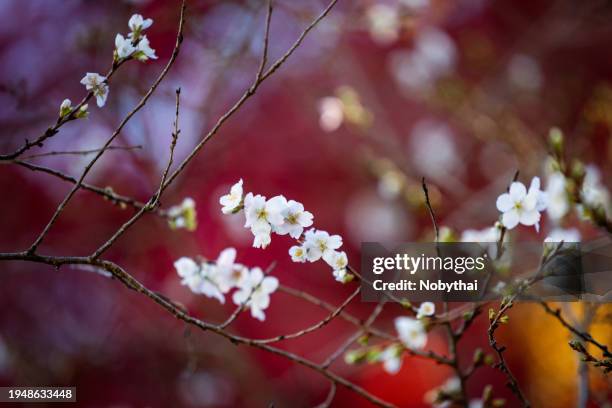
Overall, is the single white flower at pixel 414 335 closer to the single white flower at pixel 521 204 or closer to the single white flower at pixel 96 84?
the single white flower at pixel 521 204

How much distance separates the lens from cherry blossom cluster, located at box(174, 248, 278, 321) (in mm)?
1435

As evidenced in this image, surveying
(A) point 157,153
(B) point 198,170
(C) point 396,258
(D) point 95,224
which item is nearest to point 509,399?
(C) point 396,258

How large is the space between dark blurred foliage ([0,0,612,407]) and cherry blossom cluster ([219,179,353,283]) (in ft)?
4.49

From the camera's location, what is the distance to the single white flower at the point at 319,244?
118 centimetres

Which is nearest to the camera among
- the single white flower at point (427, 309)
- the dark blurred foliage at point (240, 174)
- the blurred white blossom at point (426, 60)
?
the single white flower at point (427, 309)

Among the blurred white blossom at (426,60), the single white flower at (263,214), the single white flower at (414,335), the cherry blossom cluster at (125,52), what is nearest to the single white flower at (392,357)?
the single white flower at (414,335)

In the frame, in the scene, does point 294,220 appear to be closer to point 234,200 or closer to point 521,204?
point 234,200

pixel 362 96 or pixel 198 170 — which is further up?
pixel 362 96

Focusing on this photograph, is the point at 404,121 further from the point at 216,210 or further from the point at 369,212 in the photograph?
the point at 216,210

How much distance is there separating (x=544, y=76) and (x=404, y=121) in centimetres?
117

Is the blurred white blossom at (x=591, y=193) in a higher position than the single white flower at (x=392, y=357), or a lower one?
higher

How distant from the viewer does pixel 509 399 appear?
3.24 m

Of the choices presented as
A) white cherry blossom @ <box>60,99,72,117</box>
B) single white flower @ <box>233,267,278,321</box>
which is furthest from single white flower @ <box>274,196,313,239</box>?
white cherry blossom @ <box>60,99,72,117</box>

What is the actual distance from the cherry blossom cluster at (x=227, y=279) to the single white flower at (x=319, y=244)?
0.28 meters
